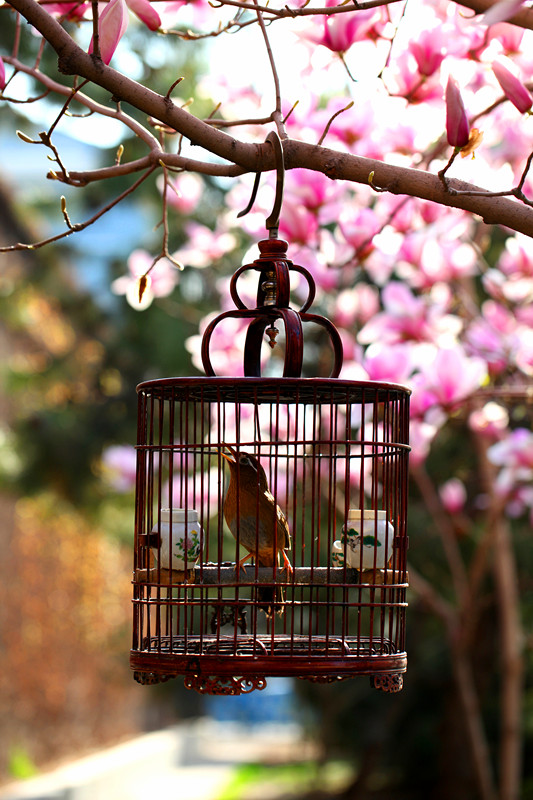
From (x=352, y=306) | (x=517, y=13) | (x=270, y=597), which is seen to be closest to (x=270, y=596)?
(x=270, y=597)

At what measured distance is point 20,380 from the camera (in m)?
4.80

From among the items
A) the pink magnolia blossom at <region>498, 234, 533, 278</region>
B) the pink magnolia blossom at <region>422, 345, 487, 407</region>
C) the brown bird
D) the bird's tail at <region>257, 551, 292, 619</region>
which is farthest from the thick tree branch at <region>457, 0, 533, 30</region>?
the pink magnolia blossom at <region>498, 234, 533, 278</region>

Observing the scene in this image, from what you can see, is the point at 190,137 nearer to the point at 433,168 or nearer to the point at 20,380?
the point at 433,168

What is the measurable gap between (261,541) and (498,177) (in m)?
1.37

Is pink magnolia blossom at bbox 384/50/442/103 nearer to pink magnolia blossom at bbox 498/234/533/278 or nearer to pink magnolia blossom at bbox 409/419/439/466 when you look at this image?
pink magnolia blossom at bbox 498/234/533/278

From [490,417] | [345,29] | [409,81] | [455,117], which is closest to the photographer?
[455,117]

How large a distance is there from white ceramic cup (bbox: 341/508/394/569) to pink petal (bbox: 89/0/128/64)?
2.46 ft

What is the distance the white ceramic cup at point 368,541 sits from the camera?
1507 mm

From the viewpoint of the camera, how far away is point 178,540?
1516 mm

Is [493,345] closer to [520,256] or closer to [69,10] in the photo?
[520,256]

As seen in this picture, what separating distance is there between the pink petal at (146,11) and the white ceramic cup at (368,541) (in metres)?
0.83

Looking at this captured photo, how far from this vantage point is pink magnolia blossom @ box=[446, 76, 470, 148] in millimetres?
1262

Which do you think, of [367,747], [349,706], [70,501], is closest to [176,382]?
[70,501]

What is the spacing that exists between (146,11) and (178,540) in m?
0.82
